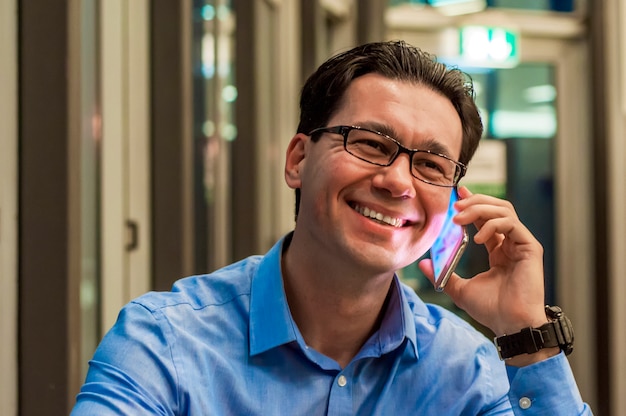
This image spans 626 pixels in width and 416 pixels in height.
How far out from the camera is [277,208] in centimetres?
449

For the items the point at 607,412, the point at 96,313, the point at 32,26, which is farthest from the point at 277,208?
the point at 32,26

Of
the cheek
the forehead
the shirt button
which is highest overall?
the forehead

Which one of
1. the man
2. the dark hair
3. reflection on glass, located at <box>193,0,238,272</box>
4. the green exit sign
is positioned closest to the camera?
the man

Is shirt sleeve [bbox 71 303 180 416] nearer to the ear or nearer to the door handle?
the ear

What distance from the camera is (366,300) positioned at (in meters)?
1.54

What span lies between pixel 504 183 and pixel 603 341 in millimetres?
1218

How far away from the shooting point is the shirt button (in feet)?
4.80

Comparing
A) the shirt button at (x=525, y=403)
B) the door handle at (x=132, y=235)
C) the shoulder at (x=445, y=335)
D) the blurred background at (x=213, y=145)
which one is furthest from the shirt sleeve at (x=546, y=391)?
the door handle at (x=132, y=235)

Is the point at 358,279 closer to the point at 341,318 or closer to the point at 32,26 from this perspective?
the point at 341,318

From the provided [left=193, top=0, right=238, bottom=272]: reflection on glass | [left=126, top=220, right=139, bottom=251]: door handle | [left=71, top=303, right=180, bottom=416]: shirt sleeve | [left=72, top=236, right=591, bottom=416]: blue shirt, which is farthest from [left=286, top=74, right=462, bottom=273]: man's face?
[left=193, top=0, right=238, bottom=272]: reflection on glass

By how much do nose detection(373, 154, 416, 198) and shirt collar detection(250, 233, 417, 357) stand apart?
0.23 metres

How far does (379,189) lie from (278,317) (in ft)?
1.02

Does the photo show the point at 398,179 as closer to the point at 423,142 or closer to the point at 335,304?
the point at 423,142

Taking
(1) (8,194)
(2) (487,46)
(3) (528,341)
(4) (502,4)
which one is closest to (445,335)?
(3) (528,341)
